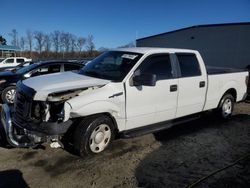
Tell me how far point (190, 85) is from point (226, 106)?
204cm

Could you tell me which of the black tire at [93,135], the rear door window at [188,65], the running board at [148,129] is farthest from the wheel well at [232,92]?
the black tire at [93,135]

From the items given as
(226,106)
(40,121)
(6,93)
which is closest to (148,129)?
(40,121)

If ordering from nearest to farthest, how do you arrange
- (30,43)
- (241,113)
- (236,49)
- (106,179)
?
(106,179), (241,113), (236,49), (30,43)

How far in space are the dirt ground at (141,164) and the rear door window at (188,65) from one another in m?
1.41

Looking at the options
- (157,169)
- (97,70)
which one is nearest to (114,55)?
(97,70)

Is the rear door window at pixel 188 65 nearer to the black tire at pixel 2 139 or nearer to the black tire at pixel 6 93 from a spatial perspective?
the black tire at pixel 2 139

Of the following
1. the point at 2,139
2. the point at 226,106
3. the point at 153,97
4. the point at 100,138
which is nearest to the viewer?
the point at 100,138

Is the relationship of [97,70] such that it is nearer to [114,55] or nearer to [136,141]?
[114,55]

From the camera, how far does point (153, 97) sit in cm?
499

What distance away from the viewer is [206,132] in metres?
6.10

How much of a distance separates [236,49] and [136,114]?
49.8ft

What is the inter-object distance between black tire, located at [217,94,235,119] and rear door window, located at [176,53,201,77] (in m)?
1.50

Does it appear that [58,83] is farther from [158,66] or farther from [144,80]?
[158,66]

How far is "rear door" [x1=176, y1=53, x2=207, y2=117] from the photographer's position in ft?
18.2
